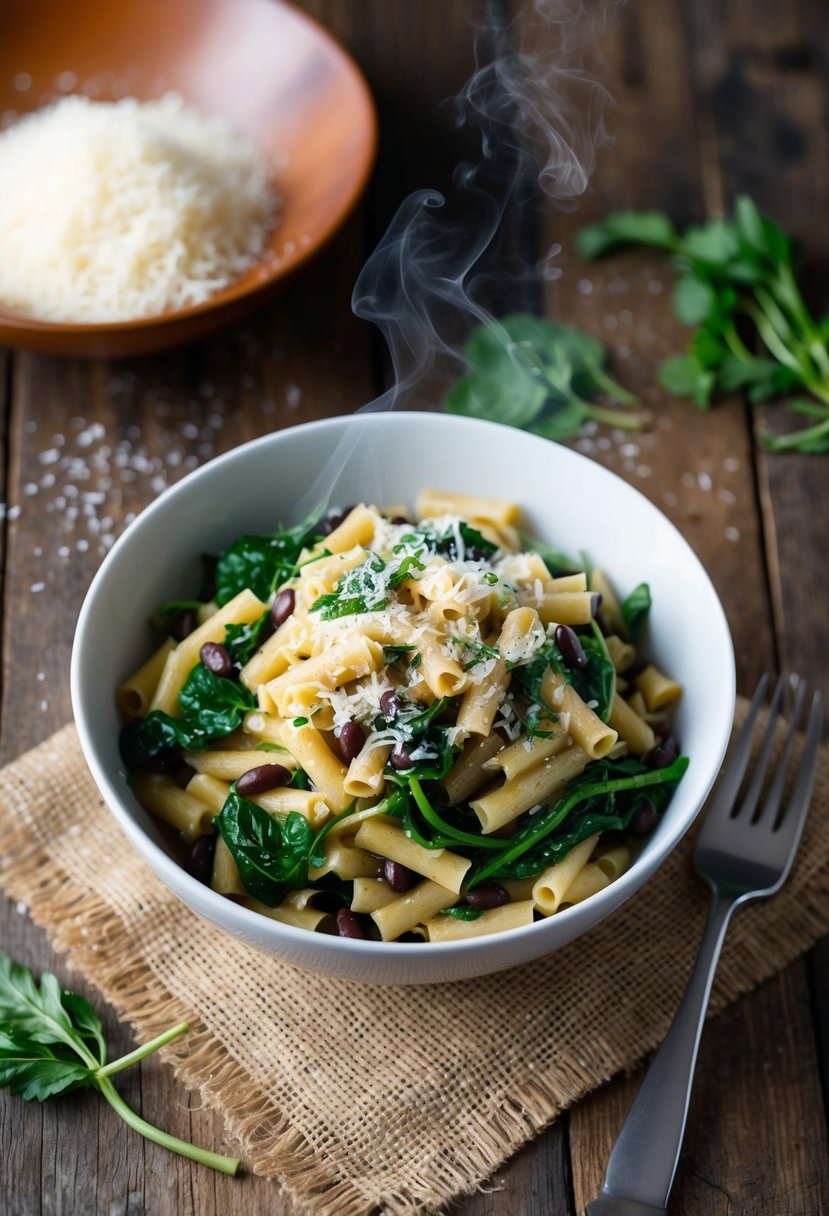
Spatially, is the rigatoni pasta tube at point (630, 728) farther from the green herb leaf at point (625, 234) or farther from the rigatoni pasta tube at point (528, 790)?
the green herb leaf at point (625, 234)

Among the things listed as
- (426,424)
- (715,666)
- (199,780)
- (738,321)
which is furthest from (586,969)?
(738,321)

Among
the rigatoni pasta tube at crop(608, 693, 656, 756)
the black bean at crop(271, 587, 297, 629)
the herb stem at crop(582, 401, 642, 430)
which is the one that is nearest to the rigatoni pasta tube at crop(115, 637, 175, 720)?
the black bean at crop(271, 587, 297, 629)

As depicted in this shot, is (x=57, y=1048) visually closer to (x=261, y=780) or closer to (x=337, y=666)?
(x=261, y=780)

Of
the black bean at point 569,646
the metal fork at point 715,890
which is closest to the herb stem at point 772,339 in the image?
the metal fork at point 715,890

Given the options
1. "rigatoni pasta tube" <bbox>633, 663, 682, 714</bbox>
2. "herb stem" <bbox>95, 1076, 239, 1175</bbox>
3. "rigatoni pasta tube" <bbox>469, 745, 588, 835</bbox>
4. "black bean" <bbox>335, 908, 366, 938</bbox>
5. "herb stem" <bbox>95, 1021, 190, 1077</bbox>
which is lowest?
"herb stem" <bbox>95, 1076, 239, 1175</bbox>

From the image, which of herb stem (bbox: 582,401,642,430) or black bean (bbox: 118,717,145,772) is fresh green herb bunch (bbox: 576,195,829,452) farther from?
black bean (bbox: 118,717,145,772)

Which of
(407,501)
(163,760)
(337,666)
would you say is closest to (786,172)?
(407,501)

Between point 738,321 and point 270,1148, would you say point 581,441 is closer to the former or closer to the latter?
point 738,321
